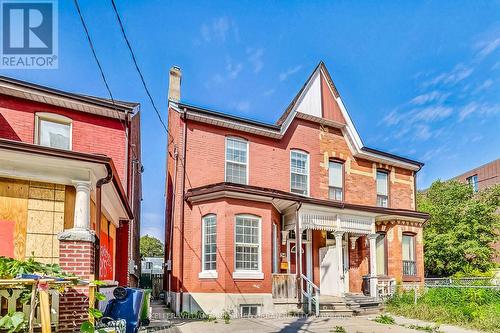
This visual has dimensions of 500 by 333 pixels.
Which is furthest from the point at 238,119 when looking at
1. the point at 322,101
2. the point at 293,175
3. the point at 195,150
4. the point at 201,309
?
the point at 201,309

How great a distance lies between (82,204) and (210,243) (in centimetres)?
774

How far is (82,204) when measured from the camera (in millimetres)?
7344

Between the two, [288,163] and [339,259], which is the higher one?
[288,163]

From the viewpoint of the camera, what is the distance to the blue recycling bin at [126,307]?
325 inches

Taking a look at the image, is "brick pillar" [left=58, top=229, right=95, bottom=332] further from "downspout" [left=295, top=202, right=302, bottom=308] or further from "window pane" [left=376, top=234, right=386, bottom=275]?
"window pane" [left=376, top=234, right=386, bottom=275]

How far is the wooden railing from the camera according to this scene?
1462cm

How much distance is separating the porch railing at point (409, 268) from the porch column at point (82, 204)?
16830mm

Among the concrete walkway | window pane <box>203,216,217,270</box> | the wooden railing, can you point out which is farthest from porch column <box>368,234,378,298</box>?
window pane <box>203,216,217,270</box>

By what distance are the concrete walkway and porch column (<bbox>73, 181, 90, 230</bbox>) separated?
5.04 m

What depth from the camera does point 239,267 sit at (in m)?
14.1

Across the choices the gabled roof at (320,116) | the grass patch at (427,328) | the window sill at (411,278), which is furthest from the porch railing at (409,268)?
the grass patch at (427,328)

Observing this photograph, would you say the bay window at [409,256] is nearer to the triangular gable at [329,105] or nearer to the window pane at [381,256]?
the window pane at [381,256]

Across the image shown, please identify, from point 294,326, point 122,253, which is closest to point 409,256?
point 294,326

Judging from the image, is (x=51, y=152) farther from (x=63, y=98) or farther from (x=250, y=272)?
(x=250, y=272)
